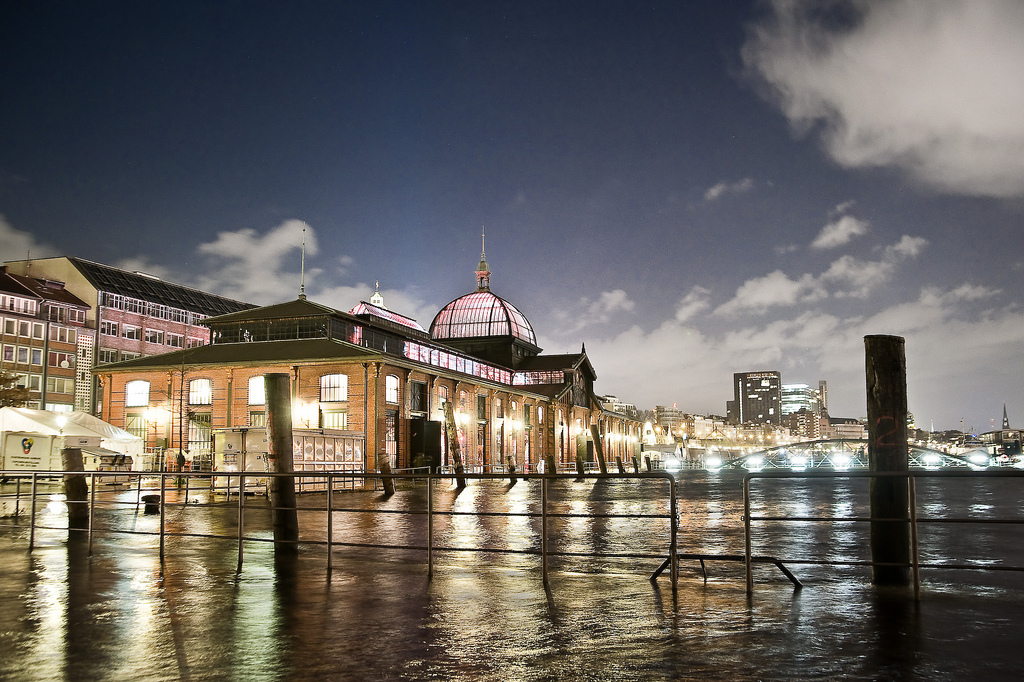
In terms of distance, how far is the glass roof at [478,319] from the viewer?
76562mm

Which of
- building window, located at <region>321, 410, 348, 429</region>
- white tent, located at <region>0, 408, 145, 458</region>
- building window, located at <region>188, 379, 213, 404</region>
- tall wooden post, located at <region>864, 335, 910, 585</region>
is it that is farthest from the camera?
building window, located at <region>188, 379, 213, 404</region>

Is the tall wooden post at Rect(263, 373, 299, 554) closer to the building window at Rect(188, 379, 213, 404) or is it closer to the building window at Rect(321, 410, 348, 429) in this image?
the building window at Rect(321, 410, 348, 429)

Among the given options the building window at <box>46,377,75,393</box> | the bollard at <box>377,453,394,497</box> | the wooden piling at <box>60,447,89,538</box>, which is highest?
the building window at <box>46,377,75,393</box>

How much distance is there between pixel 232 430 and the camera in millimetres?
36156

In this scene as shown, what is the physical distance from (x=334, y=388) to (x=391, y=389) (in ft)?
10.4

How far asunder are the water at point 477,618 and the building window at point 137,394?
3782cm

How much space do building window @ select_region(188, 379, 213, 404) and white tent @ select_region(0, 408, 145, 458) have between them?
20.5 ft

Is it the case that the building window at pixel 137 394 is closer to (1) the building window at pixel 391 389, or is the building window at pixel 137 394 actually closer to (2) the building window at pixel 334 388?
(2) the building window at pixel 334 388

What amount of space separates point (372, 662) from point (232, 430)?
32.0m

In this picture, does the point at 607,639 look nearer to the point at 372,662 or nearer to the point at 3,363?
the point at 372,662

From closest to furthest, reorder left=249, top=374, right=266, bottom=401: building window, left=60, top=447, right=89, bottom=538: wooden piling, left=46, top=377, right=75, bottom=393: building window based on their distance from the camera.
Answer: left=60, top=447, right=89, bottom=538: wooden piling < left=249, top=374, right=266, bottom=401: building window < left=46, top=377, right=75, bottom=393: building window

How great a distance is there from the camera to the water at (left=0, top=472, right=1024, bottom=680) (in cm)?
602

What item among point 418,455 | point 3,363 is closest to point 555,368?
point 418,455

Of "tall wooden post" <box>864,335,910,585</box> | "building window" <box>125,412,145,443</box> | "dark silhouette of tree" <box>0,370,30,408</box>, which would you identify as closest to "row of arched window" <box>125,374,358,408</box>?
"building window" <box>125,412,145,443</box>
